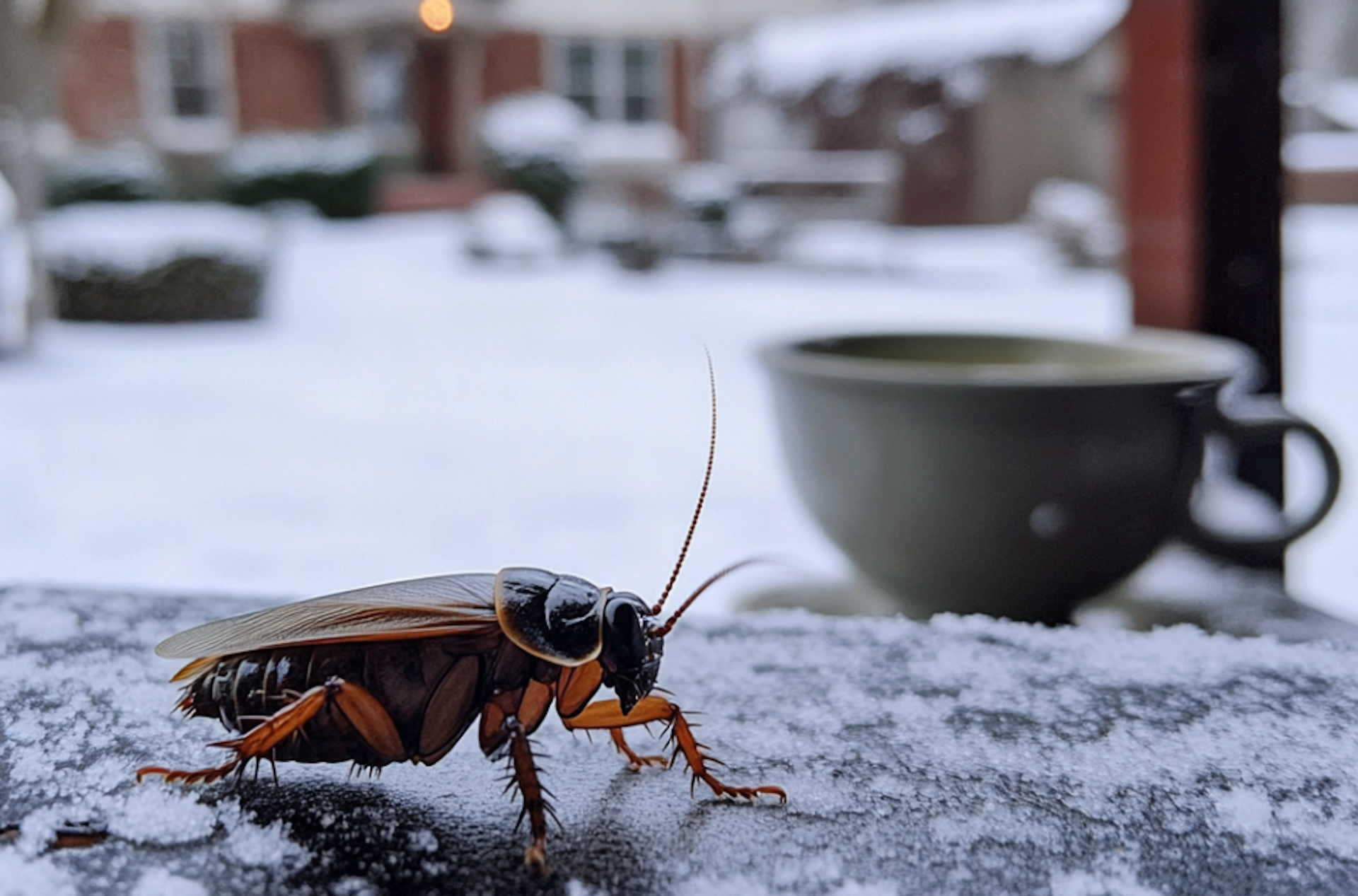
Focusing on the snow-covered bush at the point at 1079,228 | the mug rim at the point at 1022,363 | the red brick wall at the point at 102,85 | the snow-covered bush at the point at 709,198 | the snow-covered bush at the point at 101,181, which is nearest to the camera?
the mug rim at the point at 1022,363

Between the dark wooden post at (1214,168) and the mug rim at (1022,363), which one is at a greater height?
the dark wooden post at (1214,168)

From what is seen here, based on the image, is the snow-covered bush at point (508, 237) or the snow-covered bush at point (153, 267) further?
the snow-covered bush at point (508, 237)

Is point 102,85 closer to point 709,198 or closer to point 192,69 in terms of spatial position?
point 192,69

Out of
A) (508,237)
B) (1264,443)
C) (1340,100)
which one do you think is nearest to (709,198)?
(508,237)

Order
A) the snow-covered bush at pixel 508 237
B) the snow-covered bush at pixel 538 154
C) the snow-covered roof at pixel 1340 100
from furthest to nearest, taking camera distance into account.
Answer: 1. the snow-covered bush at pixel 538 154
2. the snow-covered roof at pixel 1340 100
3. the snow-covered bush at pixel 508 237

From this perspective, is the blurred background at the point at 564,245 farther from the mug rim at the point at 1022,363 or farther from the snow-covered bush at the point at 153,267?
the mug rim at the point at 1022,363

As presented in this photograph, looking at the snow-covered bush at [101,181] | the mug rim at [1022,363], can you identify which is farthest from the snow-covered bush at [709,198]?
the mug rim at [1022,363]
